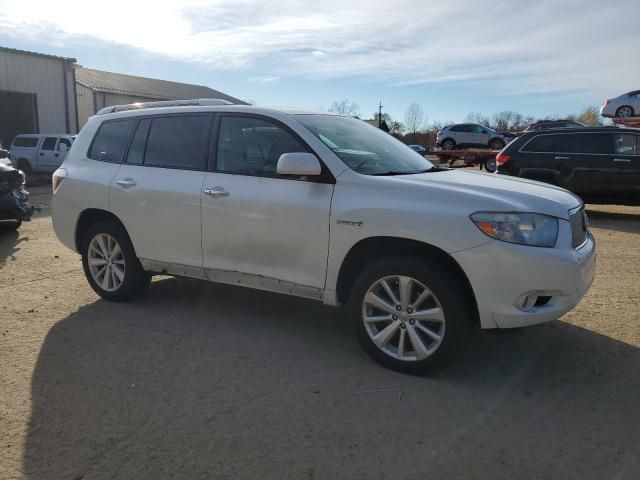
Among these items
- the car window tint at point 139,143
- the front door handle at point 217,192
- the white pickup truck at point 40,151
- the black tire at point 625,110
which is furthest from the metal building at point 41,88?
the black tire at point 625,110

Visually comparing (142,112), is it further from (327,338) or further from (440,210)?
(440,210)

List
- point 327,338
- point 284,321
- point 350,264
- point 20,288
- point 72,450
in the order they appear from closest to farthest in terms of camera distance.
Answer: point 72,450
point 350,264
point 327,338
point 284,321
point 20,288

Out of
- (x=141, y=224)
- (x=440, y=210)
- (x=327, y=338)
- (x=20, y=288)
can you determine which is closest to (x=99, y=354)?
(x=141, y=224)

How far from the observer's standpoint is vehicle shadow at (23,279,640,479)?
2805 millimetres

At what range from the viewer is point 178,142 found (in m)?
4.94

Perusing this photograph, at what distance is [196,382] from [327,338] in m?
A: 1.23

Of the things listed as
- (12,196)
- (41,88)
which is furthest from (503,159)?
(41,88)

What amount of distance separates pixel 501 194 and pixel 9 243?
7.47 m

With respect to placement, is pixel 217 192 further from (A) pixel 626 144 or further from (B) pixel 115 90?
(B) pixel 115 90

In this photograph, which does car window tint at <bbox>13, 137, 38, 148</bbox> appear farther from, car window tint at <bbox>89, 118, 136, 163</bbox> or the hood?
the hood

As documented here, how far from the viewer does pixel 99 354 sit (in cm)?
417

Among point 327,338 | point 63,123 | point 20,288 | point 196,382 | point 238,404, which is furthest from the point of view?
point 63,123

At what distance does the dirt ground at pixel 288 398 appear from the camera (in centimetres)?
281

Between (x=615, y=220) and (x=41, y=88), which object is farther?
(x=41, y=88)
